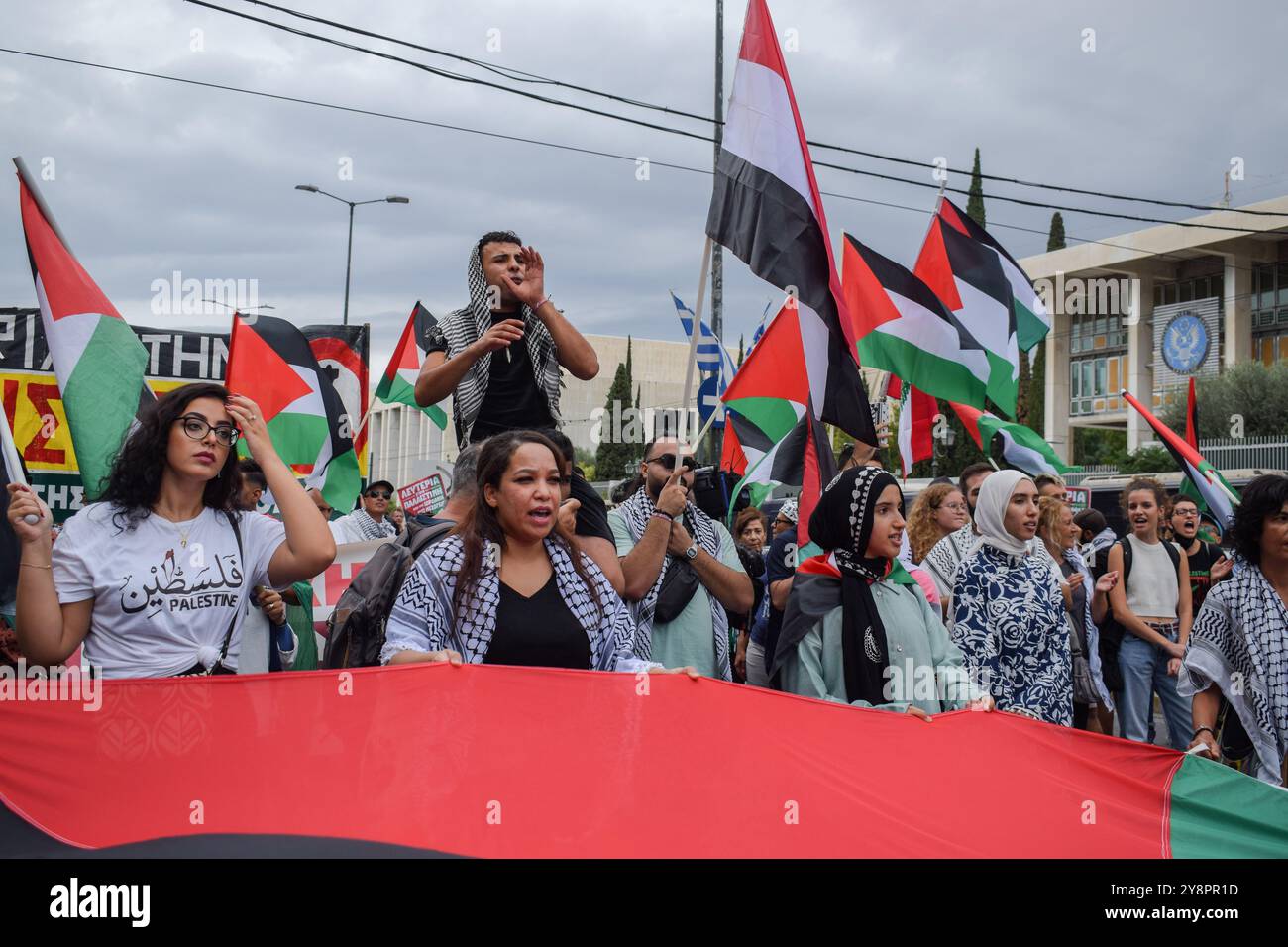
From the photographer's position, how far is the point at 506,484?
359 cm

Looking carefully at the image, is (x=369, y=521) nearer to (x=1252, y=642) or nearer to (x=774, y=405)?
(x=774, y=405)

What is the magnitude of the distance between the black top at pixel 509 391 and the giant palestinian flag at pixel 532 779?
1387mm

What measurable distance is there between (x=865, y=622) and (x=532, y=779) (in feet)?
5.77

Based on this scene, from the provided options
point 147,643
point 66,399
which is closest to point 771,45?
point 66,399

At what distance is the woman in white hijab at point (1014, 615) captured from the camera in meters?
4.84

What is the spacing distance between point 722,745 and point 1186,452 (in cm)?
600

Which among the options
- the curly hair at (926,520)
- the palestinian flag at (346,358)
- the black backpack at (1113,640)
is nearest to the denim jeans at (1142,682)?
the black backpack at (1113,640)

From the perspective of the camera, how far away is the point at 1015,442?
880 cm

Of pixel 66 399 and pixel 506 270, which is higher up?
pixel 506 270

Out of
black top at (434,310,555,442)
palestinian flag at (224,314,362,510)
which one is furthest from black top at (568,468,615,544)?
palestinian flag at (224,314,362,510)

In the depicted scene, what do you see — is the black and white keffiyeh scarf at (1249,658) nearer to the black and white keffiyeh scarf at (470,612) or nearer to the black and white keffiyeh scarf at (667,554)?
the black and white keffiyeh scarf at (667,554)
